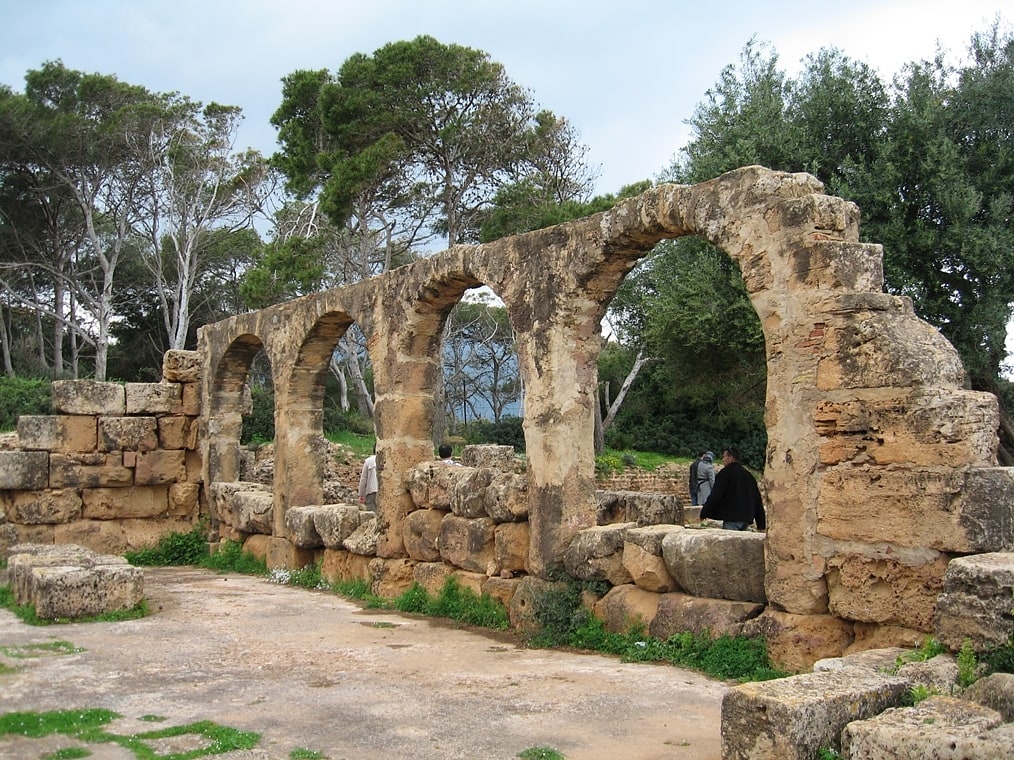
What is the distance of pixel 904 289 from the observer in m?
14.6

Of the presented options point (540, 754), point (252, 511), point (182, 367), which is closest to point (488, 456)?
point (252, 511)

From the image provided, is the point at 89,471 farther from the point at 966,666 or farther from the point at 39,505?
the point at 966,666

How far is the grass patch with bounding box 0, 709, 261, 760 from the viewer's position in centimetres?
459

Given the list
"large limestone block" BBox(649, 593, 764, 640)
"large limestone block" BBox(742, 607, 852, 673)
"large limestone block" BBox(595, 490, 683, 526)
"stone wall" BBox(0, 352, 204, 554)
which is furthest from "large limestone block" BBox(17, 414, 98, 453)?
"large limestone block" BBox(742, 607, 852, 673)

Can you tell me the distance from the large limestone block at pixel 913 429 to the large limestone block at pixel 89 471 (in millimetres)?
10163

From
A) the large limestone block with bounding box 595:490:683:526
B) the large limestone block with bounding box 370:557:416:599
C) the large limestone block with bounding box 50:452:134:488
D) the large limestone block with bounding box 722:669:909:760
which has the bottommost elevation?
the large limestone block with bounding box 370:557:416:599

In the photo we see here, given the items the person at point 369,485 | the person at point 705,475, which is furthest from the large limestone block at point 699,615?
the person at point 705,475

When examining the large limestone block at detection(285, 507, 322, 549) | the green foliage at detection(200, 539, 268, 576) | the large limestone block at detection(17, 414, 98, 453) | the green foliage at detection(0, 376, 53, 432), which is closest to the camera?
the large limestone block at detection(285, 507, 322, 549)

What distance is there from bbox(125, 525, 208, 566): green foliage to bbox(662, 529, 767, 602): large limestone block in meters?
8.30

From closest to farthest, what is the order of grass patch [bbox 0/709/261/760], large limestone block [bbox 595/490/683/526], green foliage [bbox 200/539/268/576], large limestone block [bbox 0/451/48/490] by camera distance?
grass patch [bbox 0/709/261/760], large limestone block [bbox 595/490/683/526], green foliage [bbox 200/539/268/576], large limestone block [bbox 0/451/48/490]

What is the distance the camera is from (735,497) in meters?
8.85

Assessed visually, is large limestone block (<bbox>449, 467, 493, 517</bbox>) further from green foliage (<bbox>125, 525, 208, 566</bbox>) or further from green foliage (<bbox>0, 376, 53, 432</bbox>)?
green foliage (<bbox>0, 376, 53, 432</bbox>)

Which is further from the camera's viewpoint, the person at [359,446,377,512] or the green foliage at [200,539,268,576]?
the green foliage at [200,539,268,576]

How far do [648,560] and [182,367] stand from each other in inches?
357
